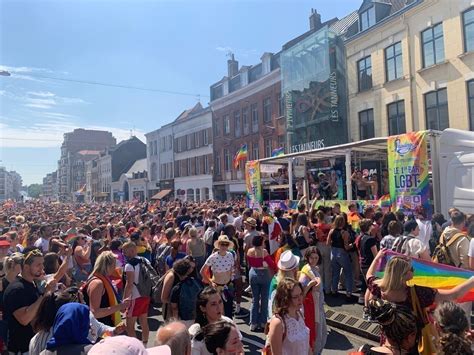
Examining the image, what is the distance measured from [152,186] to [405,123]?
1488 inches

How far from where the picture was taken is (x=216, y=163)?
37594 millimetres

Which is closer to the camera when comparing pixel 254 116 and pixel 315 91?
pixel 315 91

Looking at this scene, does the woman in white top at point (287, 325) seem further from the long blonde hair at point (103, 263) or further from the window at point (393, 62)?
the window at point (393, 62)

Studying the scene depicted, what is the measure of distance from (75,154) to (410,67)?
108 meters

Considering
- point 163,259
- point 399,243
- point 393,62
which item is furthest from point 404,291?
point 393,62

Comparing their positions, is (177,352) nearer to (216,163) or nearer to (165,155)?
(216,163)

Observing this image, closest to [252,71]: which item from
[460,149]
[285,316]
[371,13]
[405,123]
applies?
[371,13]

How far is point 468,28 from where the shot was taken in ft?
53.5

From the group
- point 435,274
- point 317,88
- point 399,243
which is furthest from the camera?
point 317,88

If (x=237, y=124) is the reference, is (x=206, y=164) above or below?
below

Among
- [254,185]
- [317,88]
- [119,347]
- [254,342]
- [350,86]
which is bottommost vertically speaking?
[254,342]

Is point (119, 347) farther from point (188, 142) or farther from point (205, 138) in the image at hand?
point (188, 142)

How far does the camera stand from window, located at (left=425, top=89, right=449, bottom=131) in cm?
1755

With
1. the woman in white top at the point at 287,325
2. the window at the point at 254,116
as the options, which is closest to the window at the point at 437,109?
the window at the point at 254,116
